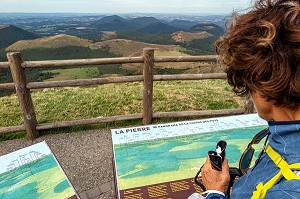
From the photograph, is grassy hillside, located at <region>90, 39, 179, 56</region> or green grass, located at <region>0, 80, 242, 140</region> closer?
green grass, located at <region>0, 80, 242, 140</region>

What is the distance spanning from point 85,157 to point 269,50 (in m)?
3.32

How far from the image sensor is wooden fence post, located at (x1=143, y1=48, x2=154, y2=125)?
425cm

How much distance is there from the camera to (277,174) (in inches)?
34.8

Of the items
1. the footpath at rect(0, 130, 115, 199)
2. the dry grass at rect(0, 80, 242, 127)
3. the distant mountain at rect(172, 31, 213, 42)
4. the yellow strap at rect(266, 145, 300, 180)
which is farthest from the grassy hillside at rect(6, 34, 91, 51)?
the yellow strap at rect(266, 145, 300, 180)

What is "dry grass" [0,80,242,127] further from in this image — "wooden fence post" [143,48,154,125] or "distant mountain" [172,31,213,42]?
"distant mountain" [172,31,213,42]

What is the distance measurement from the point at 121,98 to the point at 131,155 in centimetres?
388

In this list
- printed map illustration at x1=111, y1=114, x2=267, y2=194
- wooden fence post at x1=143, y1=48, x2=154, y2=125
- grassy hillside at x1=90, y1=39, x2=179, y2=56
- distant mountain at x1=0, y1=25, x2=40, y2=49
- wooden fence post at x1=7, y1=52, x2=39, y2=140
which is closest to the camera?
printed map illustration at x1=111, y1=114, x2=267, y2=194

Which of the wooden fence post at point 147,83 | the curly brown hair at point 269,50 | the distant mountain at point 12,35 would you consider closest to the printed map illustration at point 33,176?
the curly brown hair at point 269,50

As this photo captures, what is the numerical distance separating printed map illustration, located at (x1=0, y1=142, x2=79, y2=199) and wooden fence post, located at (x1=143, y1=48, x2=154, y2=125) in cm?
236

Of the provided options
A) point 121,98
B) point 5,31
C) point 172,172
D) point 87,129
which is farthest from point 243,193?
point 5,31

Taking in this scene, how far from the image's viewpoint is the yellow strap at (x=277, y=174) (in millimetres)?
820

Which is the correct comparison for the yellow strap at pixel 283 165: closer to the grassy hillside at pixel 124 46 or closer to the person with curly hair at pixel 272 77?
the person with curly hair at pixel 272 77

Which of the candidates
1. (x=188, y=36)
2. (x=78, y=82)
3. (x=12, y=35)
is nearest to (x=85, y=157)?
(x=78, y=82)

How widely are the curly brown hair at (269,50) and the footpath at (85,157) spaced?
250 centimetres
